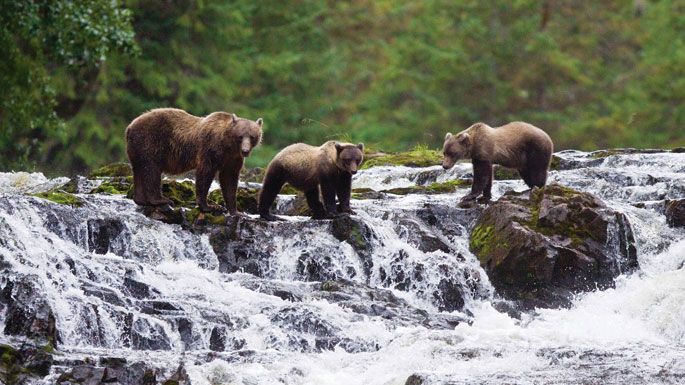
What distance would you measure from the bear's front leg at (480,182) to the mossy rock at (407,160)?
130 inches

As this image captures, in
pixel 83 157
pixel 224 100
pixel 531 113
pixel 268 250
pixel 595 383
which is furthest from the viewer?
pixel 531 113

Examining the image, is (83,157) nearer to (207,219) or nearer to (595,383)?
(207,219)

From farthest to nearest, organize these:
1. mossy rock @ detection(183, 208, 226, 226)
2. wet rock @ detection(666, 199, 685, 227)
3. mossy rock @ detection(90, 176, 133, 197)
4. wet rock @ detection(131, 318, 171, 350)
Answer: mossy rock @ detection(90, 176, 133, 197)
wet rock @ detection(666, 199, 685, 227)
mossy rock @ detection(183, 208, 226, 226)
wet rock @ detection(131, 318, 171, 350)

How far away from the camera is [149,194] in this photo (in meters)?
12.5

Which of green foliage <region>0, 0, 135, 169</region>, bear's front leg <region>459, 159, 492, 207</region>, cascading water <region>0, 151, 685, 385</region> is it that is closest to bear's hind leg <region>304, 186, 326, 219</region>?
cascading water <region>0, 151, 685, 385</region>

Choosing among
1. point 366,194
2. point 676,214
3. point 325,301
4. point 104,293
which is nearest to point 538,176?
point 676,214

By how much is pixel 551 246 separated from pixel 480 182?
1939 mm

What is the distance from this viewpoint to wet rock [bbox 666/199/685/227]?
13.5 meters

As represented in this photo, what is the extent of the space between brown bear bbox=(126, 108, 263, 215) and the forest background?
52.0ft

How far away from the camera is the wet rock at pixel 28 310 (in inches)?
364

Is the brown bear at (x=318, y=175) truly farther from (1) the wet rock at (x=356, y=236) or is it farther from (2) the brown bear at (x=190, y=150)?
(2) the brown bear at (x=190, y=150)

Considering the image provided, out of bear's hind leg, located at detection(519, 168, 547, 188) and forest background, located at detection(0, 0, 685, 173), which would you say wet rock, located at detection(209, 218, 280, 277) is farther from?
forest background, located at detection(0, 0, 685, 173)

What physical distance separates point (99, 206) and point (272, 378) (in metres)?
3.83

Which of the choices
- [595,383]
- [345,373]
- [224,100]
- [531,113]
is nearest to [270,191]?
[345,373]
